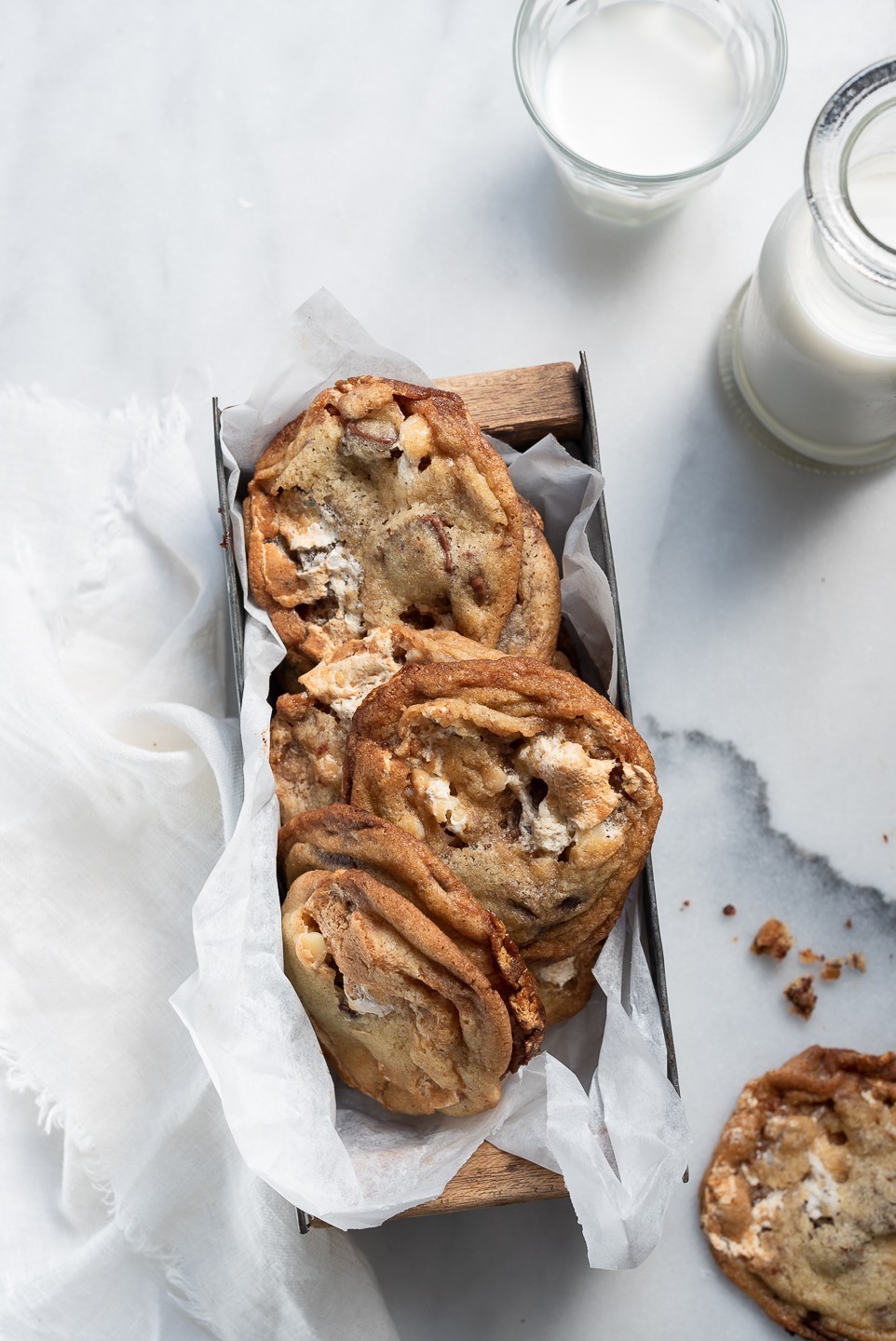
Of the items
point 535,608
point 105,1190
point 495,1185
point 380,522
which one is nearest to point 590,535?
point 535,608

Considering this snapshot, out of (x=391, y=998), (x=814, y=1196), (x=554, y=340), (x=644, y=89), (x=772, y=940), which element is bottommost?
(x=814, y=1196)

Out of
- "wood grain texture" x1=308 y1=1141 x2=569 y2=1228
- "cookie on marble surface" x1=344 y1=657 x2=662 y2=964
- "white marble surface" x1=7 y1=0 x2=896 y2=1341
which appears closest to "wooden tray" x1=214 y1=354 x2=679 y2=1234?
"wood grain texture" x1=308 y1=1141 x2=569 y2=1228

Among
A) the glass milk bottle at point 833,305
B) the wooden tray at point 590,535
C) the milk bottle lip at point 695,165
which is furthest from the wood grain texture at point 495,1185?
the milk bottle lip at point 695,165

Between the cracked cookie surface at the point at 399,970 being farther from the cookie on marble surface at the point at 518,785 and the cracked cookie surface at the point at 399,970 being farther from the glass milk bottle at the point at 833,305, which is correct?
the glass milk bottle at the point at 833,305

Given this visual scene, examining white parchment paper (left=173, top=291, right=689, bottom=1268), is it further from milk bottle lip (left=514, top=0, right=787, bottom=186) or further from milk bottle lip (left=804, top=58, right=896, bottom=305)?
milk bottle lip (left=514, top=0, right=787, bottom=186)

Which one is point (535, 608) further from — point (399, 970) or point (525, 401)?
point (399, 970)

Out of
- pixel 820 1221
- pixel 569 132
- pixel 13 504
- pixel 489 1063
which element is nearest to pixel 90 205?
pixel 13 504
